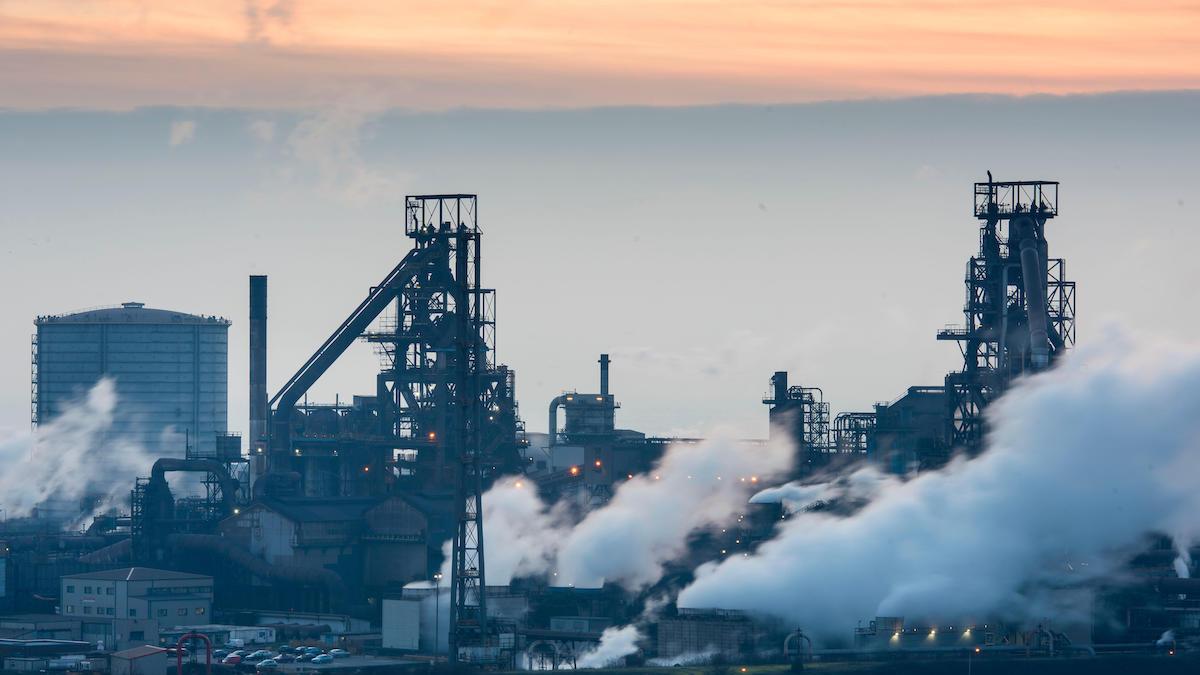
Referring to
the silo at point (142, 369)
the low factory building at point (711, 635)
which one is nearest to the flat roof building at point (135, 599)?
the low factory building at point (711, 635)

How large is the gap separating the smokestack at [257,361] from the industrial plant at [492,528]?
103mm

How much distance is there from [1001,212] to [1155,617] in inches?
711

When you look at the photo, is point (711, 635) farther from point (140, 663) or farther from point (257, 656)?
point (140, 663)

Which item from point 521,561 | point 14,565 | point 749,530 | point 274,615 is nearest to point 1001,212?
point 749,530

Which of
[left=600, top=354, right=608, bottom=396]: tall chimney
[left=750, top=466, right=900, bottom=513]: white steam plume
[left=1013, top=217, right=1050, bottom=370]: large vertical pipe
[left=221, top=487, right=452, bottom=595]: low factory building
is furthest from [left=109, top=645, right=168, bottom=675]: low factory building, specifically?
[left=600, top=354, right=608, bottom=396]: tall chimney

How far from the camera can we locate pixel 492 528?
337ft

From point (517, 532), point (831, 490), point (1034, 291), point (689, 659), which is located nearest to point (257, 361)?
point (517, 532)

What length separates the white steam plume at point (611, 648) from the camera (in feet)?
271

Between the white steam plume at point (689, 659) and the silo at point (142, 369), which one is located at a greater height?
the silo at point (142, 369)

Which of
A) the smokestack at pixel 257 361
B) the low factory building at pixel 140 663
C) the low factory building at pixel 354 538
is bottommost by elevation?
the low factory building at pixel 140 663

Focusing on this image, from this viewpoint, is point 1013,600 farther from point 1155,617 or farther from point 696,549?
point 696,549

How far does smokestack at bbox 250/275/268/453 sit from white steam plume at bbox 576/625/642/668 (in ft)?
112

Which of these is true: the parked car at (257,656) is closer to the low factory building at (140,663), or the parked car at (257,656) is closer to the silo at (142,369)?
the low factory building at (140,663)

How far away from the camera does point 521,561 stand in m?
99.4
